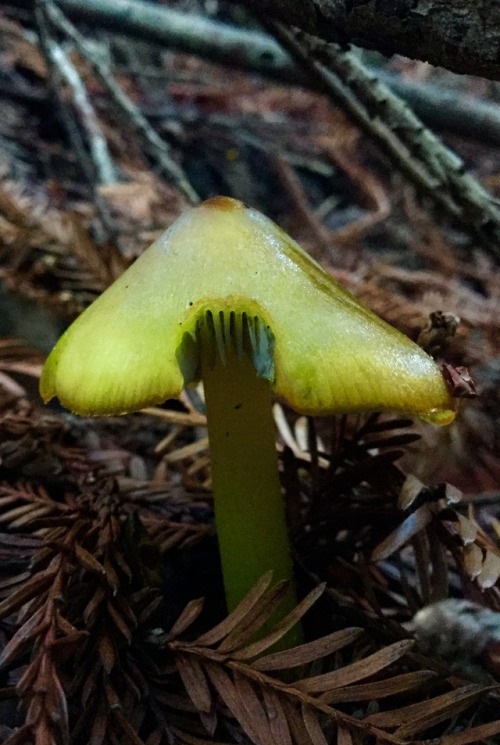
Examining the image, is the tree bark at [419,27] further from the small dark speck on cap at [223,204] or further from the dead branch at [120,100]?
the dead branch at [120,100]

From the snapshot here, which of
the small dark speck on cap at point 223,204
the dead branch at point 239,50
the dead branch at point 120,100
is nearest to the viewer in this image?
the small dark speck on cap at point 223,204

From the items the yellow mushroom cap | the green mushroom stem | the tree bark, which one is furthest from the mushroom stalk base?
the tree bark

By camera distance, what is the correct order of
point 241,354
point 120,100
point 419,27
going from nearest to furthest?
point 419,27 < point 241,354 < point 120,100

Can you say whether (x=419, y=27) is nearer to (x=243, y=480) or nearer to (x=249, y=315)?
(x=249, y=315)

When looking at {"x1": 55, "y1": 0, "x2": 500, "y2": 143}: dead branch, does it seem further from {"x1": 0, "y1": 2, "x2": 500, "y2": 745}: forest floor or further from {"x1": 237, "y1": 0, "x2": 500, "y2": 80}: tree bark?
{"x1": 237, "y1": 0, "x2": 500, "y2": 80}: tree bark

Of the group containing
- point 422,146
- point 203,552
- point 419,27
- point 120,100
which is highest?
point 419,27

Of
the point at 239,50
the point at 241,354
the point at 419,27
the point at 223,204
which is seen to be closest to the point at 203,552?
the point at 241,354

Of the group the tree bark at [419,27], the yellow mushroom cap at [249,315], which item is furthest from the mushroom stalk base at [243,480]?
the tree bark at [419,27]
